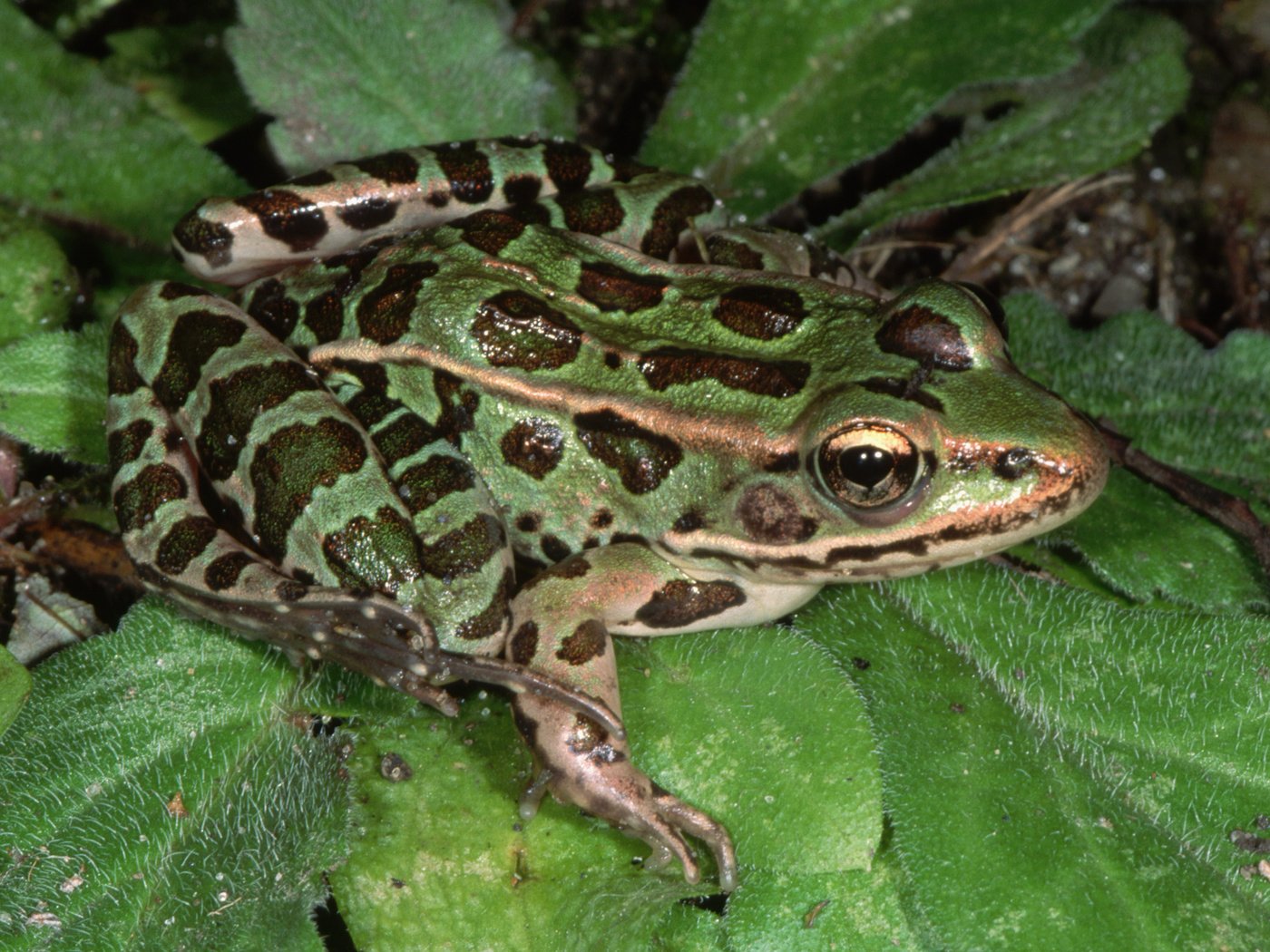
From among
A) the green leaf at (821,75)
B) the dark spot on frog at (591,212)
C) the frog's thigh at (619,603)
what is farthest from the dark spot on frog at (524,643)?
the green leaf at (821,75)

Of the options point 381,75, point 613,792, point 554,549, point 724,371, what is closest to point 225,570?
point 554,549

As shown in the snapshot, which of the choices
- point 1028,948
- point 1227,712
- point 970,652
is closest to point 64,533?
point 970,652

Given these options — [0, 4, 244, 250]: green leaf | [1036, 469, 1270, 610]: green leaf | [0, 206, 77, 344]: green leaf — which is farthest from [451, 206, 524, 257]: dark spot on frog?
[1036, 469, 1270, 610]: green leaf

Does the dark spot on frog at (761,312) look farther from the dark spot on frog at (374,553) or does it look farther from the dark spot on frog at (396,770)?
the dark spot on frog at (396,770)

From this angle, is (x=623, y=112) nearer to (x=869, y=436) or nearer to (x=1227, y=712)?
(x=869, y=436)

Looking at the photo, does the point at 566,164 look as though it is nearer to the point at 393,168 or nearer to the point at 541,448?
the point at 393,168

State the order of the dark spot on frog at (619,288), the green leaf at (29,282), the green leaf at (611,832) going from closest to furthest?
the green leaf at (611,832), the dark spot on frog at (619,288), the green leaf at (29,282)

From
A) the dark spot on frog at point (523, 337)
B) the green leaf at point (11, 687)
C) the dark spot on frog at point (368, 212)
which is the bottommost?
the green leaf at point (11, 687)
